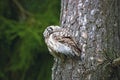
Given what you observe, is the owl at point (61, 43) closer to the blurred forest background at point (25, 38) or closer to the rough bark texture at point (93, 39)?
the rough bark texture at point (93, 39)

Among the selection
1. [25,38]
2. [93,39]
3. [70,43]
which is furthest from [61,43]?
[25,38]

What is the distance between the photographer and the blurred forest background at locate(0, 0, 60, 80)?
14.2 feet

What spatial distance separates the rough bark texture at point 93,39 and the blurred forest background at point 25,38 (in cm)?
199

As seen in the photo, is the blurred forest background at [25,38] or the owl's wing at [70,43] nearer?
the owl's wing at [70,43]

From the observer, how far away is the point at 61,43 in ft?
7.02

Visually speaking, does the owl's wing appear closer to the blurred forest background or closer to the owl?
the owl

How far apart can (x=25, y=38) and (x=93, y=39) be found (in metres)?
2.21

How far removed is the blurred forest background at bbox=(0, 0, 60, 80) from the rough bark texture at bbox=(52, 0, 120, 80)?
78.5 inches

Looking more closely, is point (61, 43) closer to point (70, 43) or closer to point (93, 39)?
point (70, 43)

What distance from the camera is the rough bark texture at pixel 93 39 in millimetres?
2133

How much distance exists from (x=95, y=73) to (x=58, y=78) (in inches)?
7.6

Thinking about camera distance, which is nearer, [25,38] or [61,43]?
[61,43]

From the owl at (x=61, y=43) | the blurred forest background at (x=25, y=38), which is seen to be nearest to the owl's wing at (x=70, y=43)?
the owl at (x=61, y=43)

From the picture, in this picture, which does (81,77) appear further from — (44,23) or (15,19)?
(15,19)
